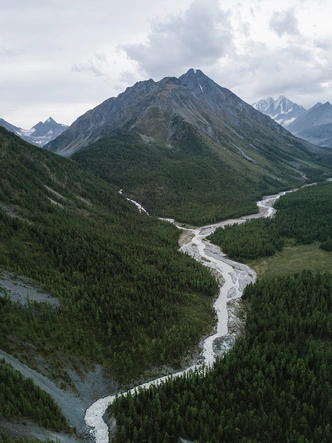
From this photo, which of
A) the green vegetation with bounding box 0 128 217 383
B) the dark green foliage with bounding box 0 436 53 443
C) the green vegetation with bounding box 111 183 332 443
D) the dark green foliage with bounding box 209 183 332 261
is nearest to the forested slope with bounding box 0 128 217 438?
the green vegetation with bounding box 0 128 217 383

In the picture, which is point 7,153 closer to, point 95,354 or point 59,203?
point 59,203

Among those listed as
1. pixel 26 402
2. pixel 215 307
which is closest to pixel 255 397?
pixel 26 402

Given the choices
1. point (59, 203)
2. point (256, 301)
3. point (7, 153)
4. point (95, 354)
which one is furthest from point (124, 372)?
point (7, 153)

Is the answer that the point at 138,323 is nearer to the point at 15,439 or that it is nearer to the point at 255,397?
the point at 255,397

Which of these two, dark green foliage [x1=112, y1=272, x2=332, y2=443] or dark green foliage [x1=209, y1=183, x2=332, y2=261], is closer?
dark green foliage [x1=112, y1=272, x2=332, y2=443]

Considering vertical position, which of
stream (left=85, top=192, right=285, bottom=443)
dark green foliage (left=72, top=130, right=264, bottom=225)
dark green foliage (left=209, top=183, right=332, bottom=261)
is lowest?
stream (left=85, top=192, right=285, bottom=443)

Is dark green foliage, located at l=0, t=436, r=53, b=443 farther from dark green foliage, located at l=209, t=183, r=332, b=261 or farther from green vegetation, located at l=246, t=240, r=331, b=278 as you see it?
dark green foliage, located at l=209, t=183, r=332, b=261

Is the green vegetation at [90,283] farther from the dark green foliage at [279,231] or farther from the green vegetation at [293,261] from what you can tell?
the dark green foliage at [279,231]
